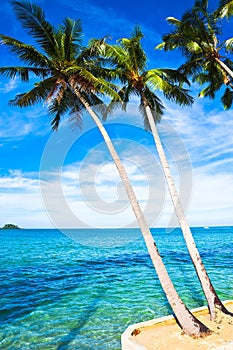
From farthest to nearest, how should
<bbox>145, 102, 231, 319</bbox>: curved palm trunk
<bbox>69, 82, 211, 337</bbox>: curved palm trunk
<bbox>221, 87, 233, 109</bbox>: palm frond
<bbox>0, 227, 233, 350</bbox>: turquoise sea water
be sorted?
<bbox>221, 87, 233, 109</bbox>: palm frond
<bbox>0, 227, 233, 350</bbox>: turquoise sea water
<bbox>145, 102, 231, 319</bbox>: curved palm trunk
<bbox>69, 82, 211, 337</bbox>: curved palm trunk

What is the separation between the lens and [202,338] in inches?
262

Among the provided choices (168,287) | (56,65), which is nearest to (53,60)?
(56,65)

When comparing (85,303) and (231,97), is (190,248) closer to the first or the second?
(85,303)

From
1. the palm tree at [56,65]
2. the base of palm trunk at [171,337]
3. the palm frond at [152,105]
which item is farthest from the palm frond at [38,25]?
the base of palm trunk at [171,337]

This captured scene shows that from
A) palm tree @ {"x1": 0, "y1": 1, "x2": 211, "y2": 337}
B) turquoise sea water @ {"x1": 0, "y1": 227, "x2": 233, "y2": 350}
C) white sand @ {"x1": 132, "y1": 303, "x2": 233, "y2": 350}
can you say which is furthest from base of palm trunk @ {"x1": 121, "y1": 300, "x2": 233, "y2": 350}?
palm tree @ {"x1": 0, "y1": 1, "x2": 211, "y2": 337}

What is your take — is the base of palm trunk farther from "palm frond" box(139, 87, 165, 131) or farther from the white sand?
"palm frond" box(139, 87, 165, 131)

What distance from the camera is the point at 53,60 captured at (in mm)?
10633

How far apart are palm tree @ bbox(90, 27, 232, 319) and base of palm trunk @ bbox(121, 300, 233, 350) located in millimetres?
709

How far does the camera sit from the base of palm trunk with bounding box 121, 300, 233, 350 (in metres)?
6.24

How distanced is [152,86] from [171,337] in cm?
811

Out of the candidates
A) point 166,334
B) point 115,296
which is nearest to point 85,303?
point 115,296

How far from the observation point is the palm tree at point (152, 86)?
8.34m

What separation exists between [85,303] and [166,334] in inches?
285

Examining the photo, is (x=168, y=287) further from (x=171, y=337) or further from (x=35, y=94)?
(x=35, y=94)
